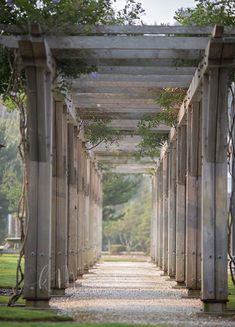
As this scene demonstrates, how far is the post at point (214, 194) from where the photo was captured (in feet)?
52.4

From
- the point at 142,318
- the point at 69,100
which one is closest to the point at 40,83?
the point at 142,318

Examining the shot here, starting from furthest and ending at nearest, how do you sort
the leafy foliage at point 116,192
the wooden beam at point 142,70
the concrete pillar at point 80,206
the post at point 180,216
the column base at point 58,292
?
the leafy foliage at point 116,192
the concrete pillar at point 80,206
the post at point 180,216
the column base at point 58,292
the wooden beam at point 142,70

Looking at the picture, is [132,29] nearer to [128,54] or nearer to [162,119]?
[128,54]

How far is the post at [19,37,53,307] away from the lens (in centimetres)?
1584

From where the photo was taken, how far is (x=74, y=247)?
78.7 feet

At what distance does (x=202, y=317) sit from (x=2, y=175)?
42480mm

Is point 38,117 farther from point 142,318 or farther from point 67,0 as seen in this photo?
point 142,318

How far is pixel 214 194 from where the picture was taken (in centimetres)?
1634

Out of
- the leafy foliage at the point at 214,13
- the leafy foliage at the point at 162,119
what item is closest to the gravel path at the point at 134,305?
the leafy foliage at the point at 162,119

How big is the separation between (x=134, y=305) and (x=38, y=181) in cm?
289

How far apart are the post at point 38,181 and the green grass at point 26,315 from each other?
1189mm

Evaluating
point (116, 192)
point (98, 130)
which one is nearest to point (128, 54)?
point (98, 130)

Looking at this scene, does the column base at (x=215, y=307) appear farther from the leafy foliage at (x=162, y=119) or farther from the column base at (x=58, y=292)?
the leafy foliage at (x=162, y=119)

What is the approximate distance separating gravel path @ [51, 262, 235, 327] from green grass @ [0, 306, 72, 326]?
381mm
